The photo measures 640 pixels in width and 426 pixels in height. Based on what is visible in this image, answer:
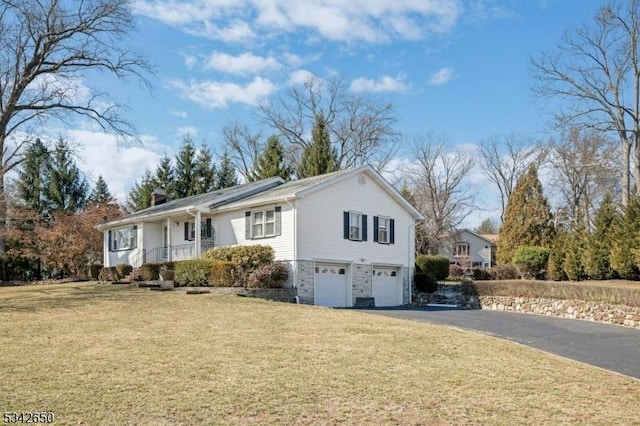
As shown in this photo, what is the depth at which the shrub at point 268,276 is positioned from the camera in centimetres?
2147

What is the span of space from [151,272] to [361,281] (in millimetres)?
9787

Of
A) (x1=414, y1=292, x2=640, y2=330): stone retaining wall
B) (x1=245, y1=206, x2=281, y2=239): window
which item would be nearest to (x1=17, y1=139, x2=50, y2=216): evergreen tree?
(x1=245, y1=206, x2=281, y2=239): window

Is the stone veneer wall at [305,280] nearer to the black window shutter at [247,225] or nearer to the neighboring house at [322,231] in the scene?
the neighboring house at [322,231]

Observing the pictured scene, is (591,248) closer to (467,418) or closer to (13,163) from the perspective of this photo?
(467,418)

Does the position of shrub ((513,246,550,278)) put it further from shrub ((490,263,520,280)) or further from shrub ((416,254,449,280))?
shrub ((416,254,449,280))

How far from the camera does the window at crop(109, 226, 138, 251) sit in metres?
30.9

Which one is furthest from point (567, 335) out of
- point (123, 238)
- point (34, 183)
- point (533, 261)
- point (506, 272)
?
point (34, 183)

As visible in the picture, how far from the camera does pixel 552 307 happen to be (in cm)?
2153

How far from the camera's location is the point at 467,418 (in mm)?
6520

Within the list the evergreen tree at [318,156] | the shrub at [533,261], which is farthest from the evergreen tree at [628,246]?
the evergreen tree at [318,156]

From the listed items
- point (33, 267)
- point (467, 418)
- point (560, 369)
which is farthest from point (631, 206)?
point (33, 267)

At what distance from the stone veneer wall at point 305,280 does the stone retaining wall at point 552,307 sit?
6.96 metres

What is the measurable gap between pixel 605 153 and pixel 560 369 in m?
36.1

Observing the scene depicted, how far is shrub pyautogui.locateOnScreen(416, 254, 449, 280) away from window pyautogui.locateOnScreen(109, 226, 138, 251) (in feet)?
54.9
